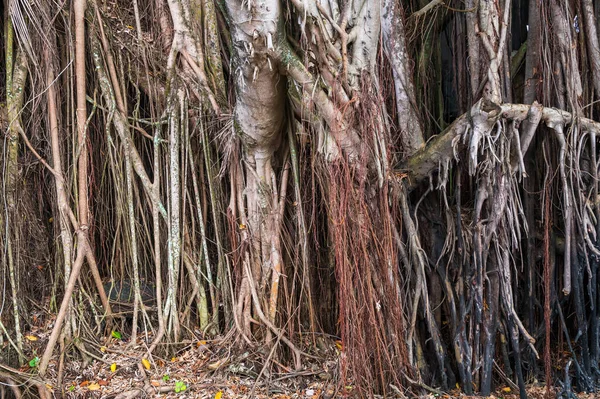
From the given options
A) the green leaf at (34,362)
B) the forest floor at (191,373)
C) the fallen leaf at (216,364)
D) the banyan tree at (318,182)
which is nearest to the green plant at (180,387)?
the forest floor at (191,373)

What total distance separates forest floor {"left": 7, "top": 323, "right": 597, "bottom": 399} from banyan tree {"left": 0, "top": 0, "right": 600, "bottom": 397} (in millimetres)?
75

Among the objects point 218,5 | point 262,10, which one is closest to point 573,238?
point 262,10

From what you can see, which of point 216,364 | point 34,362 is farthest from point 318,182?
point 34,362

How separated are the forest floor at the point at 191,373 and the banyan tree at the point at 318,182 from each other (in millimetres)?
75

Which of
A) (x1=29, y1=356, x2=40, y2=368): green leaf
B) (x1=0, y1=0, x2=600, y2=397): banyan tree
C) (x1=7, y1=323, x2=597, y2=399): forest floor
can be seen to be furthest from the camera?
(x1=29, y1=356, x2=40, y2=368): green leaf

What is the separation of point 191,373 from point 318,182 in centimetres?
125

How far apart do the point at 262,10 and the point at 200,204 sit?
1384 millimetres

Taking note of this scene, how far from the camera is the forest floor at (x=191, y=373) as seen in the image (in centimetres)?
273

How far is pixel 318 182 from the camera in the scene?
9.69ft

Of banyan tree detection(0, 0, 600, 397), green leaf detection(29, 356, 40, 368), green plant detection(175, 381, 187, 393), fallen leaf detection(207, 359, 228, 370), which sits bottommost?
green plant detection(175, 381, 187, 393)

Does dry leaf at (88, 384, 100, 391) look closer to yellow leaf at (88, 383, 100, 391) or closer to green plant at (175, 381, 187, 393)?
yellow leaf at (88, 383, 100, 391)

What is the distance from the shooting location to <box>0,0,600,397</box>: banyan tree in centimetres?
255

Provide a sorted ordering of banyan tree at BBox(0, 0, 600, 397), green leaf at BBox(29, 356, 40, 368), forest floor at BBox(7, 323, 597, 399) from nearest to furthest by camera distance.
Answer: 1. banyan tree at BBox(0, 0, 600, 397)
2. forest floor at BBox(7, 323, 597, 399)
3. green leaf at BBox(29, 356, 40, 368)

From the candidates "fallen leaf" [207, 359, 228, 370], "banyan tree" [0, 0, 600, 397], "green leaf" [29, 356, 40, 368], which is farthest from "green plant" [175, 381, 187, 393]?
"green leaf" [29, 356, 40, 368]
